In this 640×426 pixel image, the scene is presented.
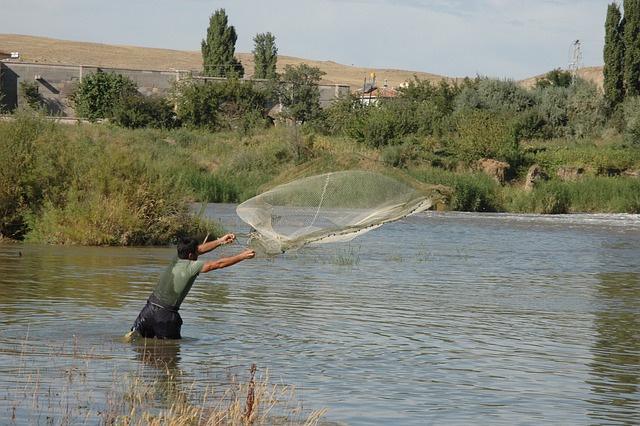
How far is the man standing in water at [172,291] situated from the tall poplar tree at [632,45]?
57933 millimetres

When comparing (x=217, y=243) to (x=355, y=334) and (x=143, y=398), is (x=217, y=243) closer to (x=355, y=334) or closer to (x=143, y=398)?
(x=355, y=334)

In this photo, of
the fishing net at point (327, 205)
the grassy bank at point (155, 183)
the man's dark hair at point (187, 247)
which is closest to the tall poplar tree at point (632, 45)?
the grassy bank at point (155, 183)

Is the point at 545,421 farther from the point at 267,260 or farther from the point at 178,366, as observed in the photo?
A: the point at 267,260

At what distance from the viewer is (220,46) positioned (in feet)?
302

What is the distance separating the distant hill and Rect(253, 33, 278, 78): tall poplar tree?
21870 millimetres

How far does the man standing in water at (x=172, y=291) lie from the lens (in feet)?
39.1

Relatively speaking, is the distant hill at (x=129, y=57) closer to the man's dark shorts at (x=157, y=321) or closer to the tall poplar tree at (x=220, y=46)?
the tall poplar tree at (x=220, y=46)

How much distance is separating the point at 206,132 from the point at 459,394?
55161 mm

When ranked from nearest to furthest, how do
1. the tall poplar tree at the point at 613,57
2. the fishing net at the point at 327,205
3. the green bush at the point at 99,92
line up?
the fishing net at the point at 327,205
the tall poplar tree at the point at 613,57
the green bush at the point at 99,92

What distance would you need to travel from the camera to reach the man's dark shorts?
12094 millimetres

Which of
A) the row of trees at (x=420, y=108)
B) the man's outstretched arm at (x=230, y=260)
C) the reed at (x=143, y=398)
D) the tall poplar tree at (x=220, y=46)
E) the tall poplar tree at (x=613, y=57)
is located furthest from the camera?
the tall poplar tree at (x=220, y=46)

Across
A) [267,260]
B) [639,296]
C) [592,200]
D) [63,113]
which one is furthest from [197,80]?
[639,296]

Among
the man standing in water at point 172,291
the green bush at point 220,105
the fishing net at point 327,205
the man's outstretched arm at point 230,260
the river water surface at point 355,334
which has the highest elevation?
the green bush at point 220,105

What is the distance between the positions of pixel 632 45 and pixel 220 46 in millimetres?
38900
